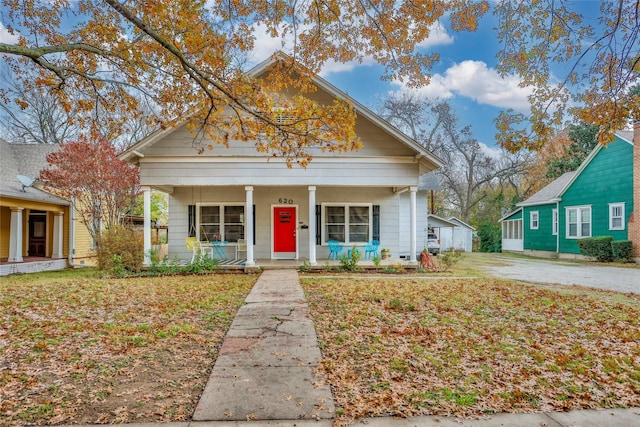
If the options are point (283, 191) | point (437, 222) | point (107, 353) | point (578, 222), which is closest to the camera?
point (107, 353)

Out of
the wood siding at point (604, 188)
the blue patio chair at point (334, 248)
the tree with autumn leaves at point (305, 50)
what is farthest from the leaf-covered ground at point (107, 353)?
the wood siding at point (604, 188)

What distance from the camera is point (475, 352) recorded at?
432cm

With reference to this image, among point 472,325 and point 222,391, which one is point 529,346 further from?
point 222,391

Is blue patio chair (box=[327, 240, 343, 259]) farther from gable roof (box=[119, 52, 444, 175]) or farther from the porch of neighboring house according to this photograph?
the porch of neighboring house

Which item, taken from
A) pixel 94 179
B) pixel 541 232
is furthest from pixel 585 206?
pixel 94 179

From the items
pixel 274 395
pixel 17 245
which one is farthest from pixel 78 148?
pixel 274 395

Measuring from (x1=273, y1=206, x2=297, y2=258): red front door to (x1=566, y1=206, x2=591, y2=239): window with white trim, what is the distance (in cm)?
1534

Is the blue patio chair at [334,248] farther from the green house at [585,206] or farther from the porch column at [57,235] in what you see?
the porch column at [57,235]

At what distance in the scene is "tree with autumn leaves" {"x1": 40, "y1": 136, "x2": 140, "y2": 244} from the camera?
48.2 feet

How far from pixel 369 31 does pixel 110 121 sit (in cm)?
525

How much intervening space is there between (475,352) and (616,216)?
17.5 metres

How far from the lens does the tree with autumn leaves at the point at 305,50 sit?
551 centimetres

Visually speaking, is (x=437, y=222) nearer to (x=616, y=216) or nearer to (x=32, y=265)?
(x=616, y=216)

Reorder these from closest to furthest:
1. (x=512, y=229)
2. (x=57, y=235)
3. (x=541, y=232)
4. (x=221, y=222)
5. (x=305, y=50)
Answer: (x=305, y=50) < (x=221, y=222) < (x=57, y=235) < (x=541, y=232) < (x=512, y=229)
